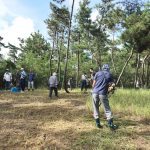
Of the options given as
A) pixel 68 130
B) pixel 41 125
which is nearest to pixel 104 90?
pixel 68 130

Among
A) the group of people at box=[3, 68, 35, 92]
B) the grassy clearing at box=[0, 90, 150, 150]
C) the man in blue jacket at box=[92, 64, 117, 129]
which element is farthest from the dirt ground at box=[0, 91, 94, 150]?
the group of people at box=[3, 68, 35, 92]

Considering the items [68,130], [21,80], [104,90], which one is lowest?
[68,130]

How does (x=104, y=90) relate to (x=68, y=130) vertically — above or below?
above

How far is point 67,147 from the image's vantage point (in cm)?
997

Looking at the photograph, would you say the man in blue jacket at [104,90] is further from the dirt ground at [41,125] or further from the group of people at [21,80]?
the group of people at [21,80]

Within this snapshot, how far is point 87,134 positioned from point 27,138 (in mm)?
1744

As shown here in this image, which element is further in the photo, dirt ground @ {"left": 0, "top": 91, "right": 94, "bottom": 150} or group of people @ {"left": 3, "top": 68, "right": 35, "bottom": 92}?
group of people @ {"left": 3, "top": 68, "right": 35, "bottom": 92}

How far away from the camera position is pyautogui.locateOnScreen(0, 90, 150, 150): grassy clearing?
1017cm

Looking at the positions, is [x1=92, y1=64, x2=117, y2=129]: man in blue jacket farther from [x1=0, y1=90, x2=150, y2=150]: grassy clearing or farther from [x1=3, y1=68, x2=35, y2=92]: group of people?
[x1=3, y1=68, x2=35, y2=92]: group of people

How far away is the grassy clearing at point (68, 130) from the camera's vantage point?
10.2 m

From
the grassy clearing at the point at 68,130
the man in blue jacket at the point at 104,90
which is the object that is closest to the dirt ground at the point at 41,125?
the grassy clearing at the point at 68,130

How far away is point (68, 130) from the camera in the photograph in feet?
38.5

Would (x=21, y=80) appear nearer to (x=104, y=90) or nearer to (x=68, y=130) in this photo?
(x=68, y=130)

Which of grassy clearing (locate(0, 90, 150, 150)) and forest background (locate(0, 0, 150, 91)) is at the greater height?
forest background (locate(0, 0, 150, 91))
